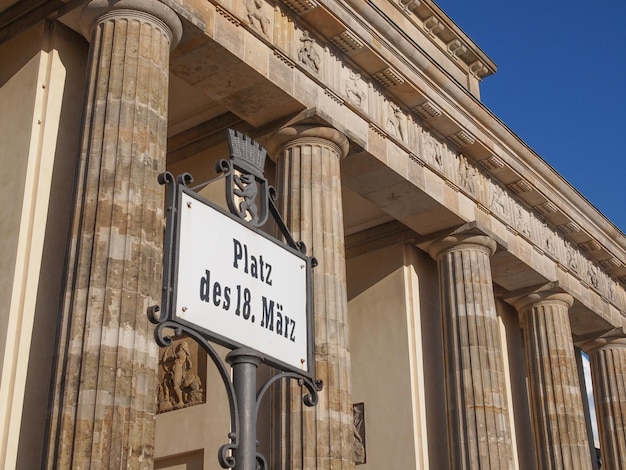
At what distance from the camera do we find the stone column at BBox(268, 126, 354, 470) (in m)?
11.4

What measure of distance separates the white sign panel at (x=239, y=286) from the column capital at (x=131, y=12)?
24.6 feet

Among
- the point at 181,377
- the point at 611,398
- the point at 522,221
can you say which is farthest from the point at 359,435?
the point at 611,398

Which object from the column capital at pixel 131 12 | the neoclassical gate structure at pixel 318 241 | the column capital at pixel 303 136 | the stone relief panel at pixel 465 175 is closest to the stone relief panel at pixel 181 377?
the neoclassical gate structure at pixel 318 241

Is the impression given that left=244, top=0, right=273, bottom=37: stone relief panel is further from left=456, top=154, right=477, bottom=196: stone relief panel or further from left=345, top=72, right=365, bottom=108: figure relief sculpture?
left=456, top=154, right=477, bottom=196: stone relief panel

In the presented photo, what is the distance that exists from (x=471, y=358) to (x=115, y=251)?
8559 millimetres

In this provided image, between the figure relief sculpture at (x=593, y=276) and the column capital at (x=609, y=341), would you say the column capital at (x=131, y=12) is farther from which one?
the column capital at (x=609, y=341)

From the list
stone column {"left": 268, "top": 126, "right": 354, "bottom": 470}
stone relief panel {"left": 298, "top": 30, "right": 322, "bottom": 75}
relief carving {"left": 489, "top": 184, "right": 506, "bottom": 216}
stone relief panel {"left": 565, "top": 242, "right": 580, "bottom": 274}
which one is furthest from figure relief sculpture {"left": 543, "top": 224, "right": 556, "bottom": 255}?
stone relief panel {"left": 298, "top": 30, "right": 322, "bottom": 75}

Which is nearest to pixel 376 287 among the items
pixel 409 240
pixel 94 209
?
pixel 409 240

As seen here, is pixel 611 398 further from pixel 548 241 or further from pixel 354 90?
pixel 354 90

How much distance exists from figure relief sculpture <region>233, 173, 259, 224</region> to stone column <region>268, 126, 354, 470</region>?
8.01m

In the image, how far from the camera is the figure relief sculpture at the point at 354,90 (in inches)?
565

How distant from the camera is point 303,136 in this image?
13328 millimetres

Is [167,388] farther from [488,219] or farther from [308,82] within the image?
[488,219]

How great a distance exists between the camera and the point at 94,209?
9.32 m
